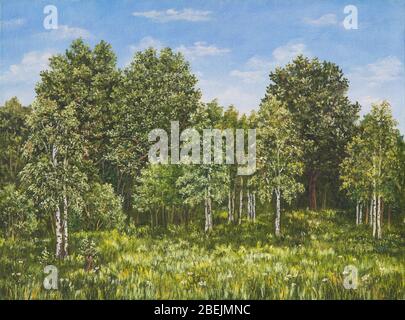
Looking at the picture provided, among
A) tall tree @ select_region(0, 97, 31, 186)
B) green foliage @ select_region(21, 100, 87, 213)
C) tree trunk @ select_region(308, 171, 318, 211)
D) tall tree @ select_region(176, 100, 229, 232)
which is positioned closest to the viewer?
green foliage @ select_region(21, 100, 87, 213)

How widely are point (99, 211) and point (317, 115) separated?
1056 centimetres

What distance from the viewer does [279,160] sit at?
20.0m

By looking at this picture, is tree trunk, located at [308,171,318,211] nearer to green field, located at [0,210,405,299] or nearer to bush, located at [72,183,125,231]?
green field, located at [0,210,405,299]

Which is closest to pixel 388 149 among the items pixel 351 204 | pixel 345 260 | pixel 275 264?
pixel 351 204

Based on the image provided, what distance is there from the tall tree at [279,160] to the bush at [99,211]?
6.05 m

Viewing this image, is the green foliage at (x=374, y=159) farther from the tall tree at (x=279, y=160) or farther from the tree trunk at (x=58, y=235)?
the tree trunk at (x=58, y=235)

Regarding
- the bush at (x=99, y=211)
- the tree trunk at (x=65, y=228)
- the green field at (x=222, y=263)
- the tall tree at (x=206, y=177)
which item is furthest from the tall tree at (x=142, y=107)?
the tree trunk at (x=65, y=228)

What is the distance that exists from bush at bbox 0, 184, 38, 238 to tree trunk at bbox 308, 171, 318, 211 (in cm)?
1109

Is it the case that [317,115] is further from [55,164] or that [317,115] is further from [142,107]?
[55,164]

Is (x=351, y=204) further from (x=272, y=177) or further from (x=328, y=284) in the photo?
(x=328, y=284)

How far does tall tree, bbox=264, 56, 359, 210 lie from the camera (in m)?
19.5

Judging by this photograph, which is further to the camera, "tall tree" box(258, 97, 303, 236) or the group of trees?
"tall tree" box(258, 97, 303, 236)

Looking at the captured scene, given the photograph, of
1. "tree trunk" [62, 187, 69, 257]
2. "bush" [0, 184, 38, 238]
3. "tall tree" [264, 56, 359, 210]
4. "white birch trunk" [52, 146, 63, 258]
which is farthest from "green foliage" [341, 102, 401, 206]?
"bush" [0, 184, 38, 238]

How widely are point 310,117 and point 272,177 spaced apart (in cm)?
347
